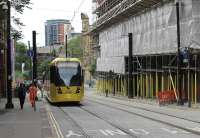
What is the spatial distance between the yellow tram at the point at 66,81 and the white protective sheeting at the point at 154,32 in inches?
317

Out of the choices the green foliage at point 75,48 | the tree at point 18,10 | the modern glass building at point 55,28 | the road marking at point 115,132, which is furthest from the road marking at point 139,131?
the green foliage at point 75,48

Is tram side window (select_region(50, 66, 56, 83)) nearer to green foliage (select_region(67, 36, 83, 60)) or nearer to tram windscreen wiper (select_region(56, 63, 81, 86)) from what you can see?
tram windscreen wiper (select_region(56, 63, 81, 86))

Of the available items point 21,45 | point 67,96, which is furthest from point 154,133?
point 21,45

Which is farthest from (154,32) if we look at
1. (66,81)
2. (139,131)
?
(139,131)

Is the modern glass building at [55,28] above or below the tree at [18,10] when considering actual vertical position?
above

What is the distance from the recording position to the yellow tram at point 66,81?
140 ft

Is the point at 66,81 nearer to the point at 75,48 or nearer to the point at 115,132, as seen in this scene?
the point at 115,132

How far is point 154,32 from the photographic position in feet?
171

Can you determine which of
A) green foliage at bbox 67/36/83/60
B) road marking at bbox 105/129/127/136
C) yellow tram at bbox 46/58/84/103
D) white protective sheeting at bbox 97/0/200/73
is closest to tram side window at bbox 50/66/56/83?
yellow tram at bbox 46/58/84/103

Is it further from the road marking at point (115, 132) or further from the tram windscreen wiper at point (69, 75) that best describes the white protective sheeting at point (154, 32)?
the road marking at point (115, 132)

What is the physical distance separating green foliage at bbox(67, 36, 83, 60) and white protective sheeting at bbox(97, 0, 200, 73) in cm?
7830

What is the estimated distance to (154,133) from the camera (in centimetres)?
2025

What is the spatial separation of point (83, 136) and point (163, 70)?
98.4 ft

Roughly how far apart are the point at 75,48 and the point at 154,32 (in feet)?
366
